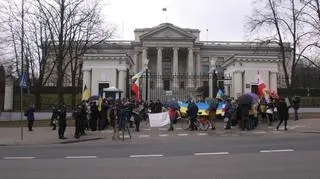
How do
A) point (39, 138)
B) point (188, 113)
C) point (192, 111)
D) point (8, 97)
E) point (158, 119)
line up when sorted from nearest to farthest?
point (39, 138), point (192, 111), point (188, 113), point (158, 119), point (8, 97)

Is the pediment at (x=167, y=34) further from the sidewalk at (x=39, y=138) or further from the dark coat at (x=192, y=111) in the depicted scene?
the sidewalk at (x=39, y=138)

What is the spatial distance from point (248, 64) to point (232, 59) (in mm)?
2140

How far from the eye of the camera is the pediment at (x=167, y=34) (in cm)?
11062

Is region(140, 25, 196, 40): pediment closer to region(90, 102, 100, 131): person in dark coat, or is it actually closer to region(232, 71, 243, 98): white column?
region(232, 71, 243, 98): white column

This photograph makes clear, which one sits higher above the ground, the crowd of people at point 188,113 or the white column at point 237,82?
the white column at point 237,82

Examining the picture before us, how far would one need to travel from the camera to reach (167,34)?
111 meters

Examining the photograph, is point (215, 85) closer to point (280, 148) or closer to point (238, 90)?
point (238, 90)

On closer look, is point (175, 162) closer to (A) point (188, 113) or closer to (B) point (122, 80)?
(A) point (188, 113)

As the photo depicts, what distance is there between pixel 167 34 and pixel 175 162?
9917 cm

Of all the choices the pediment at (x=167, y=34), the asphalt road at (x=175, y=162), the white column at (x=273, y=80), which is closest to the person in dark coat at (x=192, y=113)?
the asphalt road at (x=175, y=162)

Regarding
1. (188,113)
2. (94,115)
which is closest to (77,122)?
(94,115)

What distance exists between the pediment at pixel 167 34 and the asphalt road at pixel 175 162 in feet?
307

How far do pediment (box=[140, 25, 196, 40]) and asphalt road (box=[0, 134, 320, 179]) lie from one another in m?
93.6

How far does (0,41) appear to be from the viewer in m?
40.8
